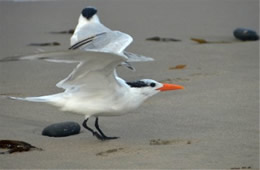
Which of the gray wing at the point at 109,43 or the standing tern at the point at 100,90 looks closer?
the standing tern at the point at 100,90

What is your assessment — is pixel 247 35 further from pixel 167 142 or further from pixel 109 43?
pixel 167 142

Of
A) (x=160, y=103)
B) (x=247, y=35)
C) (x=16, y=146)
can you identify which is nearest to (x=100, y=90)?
(x=16, y=146)

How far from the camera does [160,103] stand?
6.67 meters

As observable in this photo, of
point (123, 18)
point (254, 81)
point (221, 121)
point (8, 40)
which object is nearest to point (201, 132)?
point (221, 121)

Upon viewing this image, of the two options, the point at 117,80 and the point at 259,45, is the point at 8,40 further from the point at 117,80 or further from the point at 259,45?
the point at 117,80

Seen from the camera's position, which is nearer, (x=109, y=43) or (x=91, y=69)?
(x=91, y=69)

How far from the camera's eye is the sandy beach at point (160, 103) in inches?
198

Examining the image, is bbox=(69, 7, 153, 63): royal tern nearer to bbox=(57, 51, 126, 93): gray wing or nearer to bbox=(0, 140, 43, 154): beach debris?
bbox=(57, 51, 126, 93): gray wing

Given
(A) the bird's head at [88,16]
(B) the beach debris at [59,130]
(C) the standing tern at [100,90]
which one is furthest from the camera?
(A) the bird's head at [88,16]

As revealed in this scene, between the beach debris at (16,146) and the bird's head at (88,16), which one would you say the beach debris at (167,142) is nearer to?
the beach debris at (16,146)

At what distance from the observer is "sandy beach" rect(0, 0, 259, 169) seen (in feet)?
16.5

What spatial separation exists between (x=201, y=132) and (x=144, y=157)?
838mm

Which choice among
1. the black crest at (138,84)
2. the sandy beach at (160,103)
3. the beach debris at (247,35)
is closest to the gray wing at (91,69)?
the black crest at (138,84)

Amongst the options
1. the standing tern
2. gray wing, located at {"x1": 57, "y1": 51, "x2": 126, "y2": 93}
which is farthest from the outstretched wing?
gray wing, located at {"x1": 57, "y1": 51, "x2": 126, "y2": 93}
